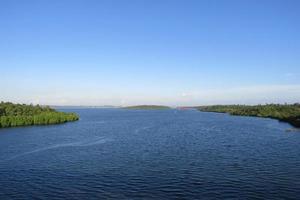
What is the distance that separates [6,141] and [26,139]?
478 cm

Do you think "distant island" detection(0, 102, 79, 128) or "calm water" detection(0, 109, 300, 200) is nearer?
"calm water" detection(0, 109, 300, 200)

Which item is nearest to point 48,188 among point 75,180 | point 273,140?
point 75,180

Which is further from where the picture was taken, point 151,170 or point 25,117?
point 25,117

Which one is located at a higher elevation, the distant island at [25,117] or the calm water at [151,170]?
the distant island at [25,117]

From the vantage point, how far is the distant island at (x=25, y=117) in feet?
368

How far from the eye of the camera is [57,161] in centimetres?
5309

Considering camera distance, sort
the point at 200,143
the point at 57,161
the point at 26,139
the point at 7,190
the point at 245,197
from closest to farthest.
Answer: the point at 245,197, the point at 7,190, the point at 57,161, the point at 200,143, the point at 26,139

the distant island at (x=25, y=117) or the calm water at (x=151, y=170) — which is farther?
the distant island at (x=25, y=117)

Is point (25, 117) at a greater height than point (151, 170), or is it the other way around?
point (25, 117)

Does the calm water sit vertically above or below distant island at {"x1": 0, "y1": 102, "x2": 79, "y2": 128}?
below

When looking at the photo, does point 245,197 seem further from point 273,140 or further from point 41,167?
point 273,140

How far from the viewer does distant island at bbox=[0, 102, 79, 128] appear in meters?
112

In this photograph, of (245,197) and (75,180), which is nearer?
(245,197)

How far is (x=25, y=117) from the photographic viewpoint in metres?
119
